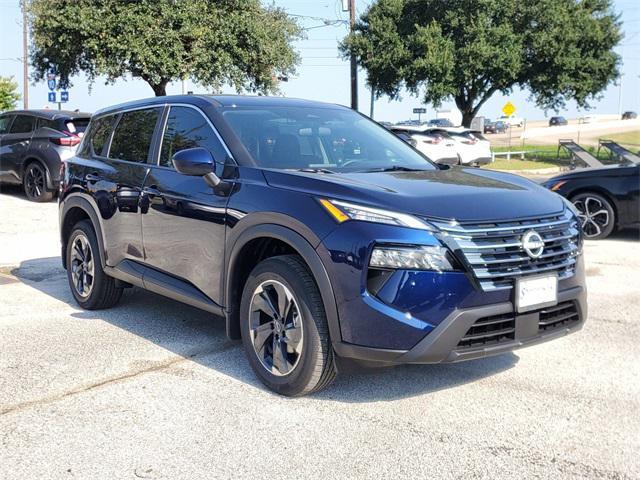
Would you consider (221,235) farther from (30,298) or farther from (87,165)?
(30,298)

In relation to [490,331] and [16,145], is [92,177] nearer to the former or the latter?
[490,331]

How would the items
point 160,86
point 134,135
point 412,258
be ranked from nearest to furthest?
point 412,258 → point 134,135 → point 160,86

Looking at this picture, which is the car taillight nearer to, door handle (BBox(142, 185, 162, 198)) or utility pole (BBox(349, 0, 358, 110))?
door handle (BBox(142, 185, 162, 198))

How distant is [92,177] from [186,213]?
1.57m

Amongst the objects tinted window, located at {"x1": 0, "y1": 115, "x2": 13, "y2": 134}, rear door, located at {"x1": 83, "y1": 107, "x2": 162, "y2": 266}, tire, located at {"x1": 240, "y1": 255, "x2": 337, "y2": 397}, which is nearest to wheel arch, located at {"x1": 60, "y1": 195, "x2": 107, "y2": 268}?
rear door, located at {"x1": 83, "y1": 107, "x2": 162, "y2": 266}

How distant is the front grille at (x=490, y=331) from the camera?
3412 mm

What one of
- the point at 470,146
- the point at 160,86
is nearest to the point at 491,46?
the point at 470,146

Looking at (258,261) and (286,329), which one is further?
(258,261)

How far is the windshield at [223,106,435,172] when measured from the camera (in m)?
4.37

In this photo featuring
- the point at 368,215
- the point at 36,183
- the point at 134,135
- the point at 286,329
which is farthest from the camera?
the point at 36,183

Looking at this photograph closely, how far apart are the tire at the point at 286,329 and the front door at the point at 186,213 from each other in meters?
0.37

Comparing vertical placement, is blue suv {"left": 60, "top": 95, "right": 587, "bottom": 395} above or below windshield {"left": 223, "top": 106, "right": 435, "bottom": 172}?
below

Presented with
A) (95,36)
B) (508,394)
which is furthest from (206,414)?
(95,36)

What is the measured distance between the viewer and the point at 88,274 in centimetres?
578
